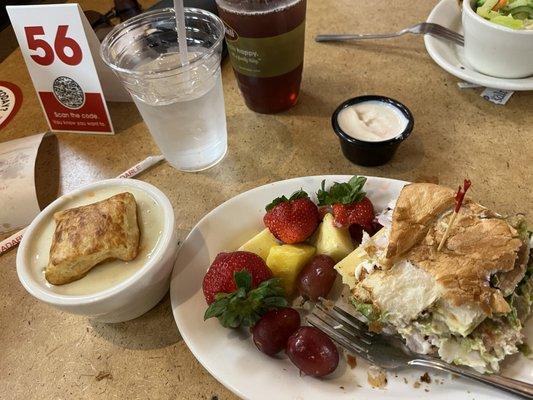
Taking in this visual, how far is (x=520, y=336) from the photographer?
717 millimetres

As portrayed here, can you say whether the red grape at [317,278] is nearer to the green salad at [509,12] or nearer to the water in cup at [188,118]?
the water in cup at [188,118]

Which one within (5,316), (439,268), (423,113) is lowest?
(5,316)

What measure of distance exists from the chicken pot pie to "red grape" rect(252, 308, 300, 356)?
0.26 meters

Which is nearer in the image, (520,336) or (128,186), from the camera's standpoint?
(520,336)

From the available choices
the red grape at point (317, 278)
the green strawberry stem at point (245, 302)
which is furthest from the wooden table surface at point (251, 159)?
the red grape at point (317, 278)

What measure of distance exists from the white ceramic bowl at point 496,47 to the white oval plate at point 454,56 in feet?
0.07

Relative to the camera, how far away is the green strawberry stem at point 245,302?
30.4 inches

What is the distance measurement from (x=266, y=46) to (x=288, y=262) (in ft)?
1.78

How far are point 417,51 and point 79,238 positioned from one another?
1137mm

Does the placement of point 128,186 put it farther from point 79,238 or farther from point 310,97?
point 310,97

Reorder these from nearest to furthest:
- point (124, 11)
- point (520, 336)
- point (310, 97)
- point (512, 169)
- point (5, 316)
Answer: point (520, 336), point (5, 316), point (512, 169), point (310, 97), point (124, 11)

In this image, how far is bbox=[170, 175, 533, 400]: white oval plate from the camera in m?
0.72

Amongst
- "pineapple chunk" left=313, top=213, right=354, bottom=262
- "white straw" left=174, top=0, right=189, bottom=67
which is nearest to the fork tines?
"pineapple chunk" left=313, top=213, right=354, bottom=262

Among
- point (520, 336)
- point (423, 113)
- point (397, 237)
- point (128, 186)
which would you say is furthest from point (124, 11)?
point (520, 336)
